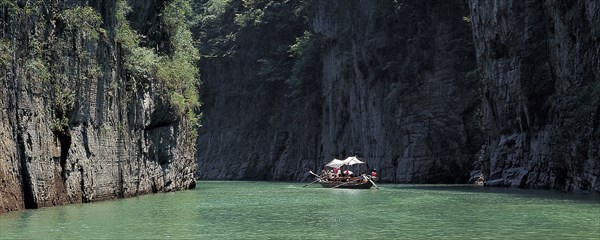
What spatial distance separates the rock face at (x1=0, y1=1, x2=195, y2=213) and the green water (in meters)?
1.25

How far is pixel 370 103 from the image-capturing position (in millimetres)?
60969

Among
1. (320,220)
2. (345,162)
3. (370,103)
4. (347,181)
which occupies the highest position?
(370,103)

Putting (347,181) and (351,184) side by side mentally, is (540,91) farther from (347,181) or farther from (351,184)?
(347,181)

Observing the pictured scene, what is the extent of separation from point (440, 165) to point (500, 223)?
33.7 m

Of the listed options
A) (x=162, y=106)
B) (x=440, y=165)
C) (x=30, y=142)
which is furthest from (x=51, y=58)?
(x=440, y=165)

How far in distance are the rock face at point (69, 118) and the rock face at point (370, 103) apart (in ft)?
71.2

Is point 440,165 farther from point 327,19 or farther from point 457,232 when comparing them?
point 457,232

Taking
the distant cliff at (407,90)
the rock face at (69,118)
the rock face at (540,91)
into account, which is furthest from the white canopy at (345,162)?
the rock face at (69,118)

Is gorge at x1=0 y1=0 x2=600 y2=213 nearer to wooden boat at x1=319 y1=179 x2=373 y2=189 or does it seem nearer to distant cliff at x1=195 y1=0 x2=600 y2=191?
distant cliff at x1=195 y1=0 x2=600 y2=191

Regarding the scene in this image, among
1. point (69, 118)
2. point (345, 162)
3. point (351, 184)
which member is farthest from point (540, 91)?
point (69, 118)

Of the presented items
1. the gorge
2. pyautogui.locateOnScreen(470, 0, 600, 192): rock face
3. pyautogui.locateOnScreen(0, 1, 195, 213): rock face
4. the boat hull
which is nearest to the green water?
pyautogui.locateOnScreen(0, 1, 195, 213): rock face

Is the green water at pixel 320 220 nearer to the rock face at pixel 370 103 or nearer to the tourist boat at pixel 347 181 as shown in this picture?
the tourist boat at pixel 347 181

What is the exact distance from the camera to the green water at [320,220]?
59.1 feet

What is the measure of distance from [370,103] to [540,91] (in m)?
20.1
